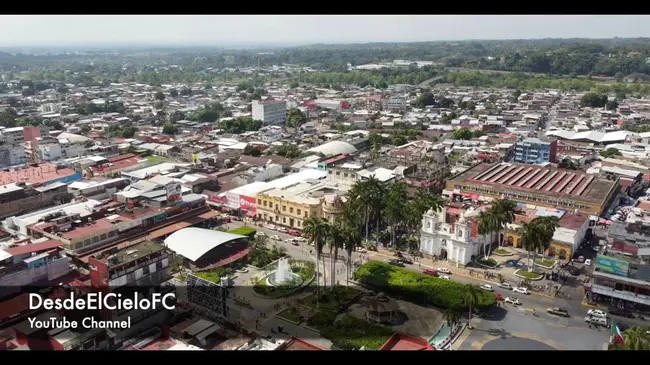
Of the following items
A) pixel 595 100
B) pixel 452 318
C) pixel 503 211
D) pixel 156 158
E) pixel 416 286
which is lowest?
pixel 416 286

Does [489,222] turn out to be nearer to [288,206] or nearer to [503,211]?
[503,211]

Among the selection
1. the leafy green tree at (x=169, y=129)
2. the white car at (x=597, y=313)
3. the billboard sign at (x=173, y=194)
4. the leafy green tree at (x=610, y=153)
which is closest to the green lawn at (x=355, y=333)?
the white car at (x=597, y=313)

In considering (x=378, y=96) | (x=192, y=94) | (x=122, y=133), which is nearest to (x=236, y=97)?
(x=192, y=94)

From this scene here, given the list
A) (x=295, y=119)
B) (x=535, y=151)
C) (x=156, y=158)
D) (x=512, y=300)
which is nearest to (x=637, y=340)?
(x=512, y=300)

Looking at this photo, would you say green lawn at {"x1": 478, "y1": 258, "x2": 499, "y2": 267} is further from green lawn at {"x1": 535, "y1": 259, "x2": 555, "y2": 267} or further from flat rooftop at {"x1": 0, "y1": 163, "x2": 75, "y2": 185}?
flat rooftop at {"x1": 0, "y1": 163, "x2": 75, "y2": 185}

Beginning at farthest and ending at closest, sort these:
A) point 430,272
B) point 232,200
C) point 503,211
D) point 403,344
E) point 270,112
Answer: point 270,112 → point 232,200 → point 503,211 → point 430,272 → point 403,344

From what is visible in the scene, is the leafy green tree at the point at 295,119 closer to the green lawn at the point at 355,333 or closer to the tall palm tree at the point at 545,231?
the tall palm tree at the point at 545,231

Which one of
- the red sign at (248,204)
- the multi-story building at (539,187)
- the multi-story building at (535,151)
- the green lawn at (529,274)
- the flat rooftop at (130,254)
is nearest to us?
the flat rooftop at (130,254)

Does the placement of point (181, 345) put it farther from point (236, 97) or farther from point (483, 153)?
point (236, 97)
